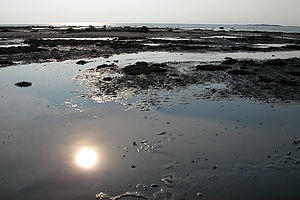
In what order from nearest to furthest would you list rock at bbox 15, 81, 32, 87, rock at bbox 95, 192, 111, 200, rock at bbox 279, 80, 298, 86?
rock at bbox 95, 192, 111, 200 → rock at bbox 279, 80, 298, 86 → rock at bbox 15, 81, 32, 87

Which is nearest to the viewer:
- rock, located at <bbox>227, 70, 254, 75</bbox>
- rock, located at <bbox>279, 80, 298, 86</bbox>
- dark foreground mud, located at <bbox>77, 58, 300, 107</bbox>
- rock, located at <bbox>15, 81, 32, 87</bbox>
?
dark foreground mud, located at <bbox>77, 58, 300, 107</bbox>

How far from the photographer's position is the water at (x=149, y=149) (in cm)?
941

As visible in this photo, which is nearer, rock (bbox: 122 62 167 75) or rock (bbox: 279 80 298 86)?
rock (bbox: 279 80 298 86)

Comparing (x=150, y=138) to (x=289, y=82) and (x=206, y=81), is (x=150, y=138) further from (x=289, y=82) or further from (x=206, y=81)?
(x=289, y=82)

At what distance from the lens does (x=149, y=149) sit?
1234 centimetres

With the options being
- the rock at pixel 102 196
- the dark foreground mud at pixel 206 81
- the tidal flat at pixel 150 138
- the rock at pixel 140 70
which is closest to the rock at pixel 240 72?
the dark foreground mud at pixel 206 81

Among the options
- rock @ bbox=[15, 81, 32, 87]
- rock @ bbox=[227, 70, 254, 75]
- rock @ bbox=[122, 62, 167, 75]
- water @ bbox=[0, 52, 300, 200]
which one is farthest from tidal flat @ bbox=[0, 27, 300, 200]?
rock @ bbox=[122, 62, 167, 75]

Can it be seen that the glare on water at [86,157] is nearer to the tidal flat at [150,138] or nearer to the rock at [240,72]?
the tidal flat at [150,138]

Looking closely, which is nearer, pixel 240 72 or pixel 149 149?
pixel 149 149

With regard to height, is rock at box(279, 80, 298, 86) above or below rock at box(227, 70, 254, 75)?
below

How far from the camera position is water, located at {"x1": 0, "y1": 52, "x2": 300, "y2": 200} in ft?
30.9

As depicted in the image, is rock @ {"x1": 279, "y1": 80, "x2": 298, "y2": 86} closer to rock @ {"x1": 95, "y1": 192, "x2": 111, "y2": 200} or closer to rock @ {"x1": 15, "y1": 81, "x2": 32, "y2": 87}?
rock @ {"x1": 95, "y1": 192, "x2": 111, "y2": 200}

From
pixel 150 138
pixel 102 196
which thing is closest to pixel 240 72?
pixel 150 138

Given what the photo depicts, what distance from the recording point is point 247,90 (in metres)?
23.0
